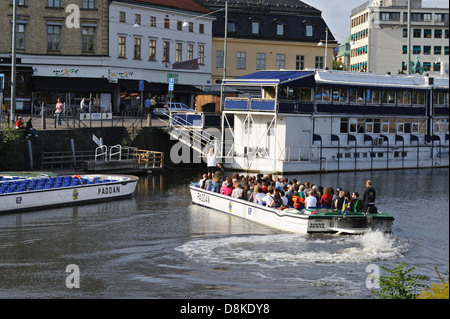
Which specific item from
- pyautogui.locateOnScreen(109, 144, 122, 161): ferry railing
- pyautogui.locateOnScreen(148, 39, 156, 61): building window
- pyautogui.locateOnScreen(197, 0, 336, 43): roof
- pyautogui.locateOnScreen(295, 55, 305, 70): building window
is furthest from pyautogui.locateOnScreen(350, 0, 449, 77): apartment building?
pyautogui.locateOnScreen(109, 144, 122, 161): ferry railing

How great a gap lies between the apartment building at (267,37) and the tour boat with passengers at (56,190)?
4143 cm

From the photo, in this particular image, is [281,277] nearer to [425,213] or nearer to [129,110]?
[425,213]

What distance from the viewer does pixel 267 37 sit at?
77375 millimetres

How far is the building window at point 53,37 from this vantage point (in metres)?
60.2

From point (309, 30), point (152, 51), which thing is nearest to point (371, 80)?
point (152, 51)

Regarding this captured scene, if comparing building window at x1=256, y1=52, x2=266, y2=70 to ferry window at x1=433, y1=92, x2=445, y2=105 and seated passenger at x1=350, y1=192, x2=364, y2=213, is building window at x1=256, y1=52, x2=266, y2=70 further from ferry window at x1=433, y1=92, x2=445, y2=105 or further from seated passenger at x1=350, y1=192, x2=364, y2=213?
seated passenger at x1=350, y1=192, x2=364, y2=213

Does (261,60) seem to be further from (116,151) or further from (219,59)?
(116,151)

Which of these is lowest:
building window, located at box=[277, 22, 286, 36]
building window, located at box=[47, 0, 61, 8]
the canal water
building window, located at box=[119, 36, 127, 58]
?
the canal water

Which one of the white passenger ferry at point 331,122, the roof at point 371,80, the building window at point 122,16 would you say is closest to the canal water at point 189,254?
the white passenger ferry at point 331,122

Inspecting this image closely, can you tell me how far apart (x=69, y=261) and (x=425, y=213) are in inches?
621

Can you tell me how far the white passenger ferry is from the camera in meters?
47.3

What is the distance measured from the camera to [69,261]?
22031 mm

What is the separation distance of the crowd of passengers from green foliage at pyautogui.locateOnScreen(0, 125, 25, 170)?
11.9m
